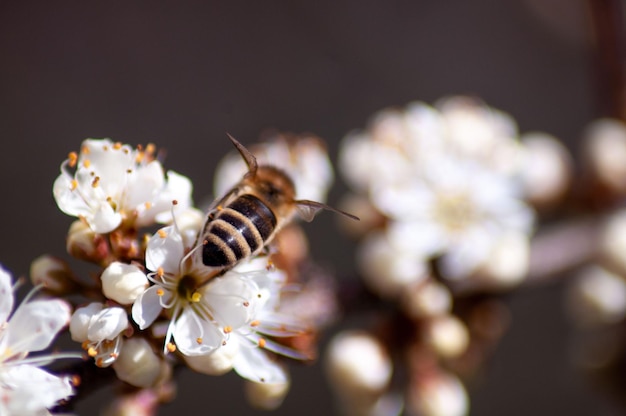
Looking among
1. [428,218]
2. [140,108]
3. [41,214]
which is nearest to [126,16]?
[140,108]

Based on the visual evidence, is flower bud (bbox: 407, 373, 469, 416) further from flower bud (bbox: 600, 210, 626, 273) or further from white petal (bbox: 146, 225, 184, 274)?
white petal (bbox: 146, 225, 184, 274)

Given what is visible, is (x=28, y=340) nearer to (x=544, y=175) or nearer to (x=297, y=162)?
(x=297, y=162)

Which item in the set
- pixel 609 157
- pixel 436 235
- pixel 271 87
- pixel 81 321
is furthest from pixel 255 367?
pixel 271 87

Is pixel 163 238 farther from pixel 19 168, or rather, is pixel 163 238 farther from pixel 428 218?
pixel 19 168

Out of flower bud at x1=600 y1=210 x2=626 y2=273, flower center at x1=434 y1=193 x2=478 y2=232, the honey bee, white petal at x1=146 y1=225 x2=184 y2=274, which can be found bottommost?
flower bud at x1=600 y1=210 x2=626 y2=273


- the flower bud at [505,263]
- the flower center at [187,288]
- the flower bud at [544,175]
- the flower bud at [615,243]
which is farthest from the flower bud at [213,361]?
the flower bud at [615,243]

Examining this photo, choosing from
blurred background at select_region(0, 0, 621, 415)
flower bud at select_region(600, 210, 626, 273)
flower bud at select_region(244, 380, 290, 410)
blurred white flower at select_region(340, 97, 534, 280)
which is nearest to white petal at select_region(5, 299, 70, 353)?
flower bud at select_region(244, 380, 290, 410)

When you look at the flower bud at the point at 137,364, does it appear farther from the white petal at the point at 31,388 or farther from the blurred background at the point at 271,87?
the blurred background at the point at 271,87
